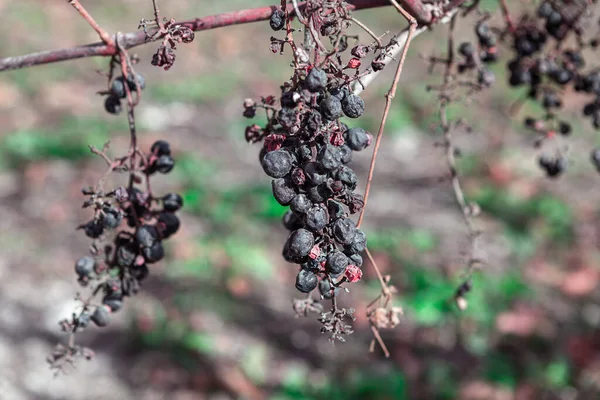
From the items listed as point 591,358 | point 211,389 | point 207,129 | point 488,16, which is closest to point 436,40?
point 207,129

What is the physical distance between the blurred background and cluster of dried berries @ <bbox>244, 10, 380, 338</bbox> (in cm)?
247

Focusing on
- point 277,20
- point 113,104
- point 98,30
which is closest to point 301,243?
point 277,20

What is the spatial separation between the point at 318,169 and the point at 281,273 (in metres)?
4.86

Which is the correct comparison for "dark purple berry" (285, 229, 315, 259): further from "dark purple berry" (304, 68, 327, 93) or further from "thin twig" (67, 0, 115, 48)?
"thin twig" (67, 0, 115, 48)

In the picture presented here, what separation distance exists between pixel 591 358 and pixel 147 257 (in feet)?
14.1

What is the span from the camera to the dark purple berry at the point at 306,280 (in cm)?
117

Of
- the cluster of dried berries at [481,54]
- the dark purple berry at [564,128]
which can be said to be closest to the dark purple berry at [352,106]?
the cluster of dried berries at [481,54]

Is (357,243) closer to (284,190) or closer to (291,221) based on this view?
(284,190)

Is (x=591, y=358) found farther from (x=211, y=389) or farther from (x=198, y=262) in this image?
(x=198, y=262)

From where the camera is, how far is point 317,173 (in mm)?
1134

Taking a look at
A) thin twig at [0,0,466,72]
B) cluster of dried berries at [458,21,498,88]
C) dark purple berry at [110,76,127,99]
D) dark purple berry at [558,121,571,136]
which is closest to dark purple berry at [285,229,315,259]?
thin twig at [0,0,466,72]

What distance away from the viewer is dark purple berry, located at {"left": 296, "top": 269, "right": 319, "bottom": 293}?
46.3 inches

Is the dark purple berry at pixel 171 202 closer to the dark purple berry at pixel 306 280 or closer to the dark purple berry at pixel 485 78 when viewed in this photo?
the dark purple berry at pixel 306 280

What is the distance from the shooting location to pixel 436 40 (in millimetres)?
10414
